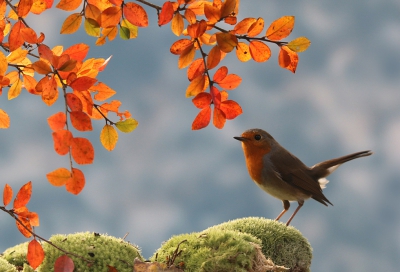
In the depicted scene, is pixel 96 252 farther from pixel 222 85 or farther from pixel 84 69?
pixel 222 85

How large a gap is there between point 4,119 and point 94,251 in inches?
37.9

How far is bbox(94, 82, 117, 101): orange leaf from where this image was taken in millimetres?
2416

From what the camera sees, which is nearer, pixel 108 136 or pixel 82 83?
pixel 82 83

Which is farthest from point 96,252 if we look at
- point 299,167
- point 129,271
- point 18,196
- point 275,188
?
point 299,167

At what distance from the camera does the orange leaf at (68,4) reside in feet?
6.76

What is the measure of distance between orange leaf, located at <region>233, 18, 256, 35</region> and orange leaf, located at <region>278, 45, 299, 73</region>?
191 millimetres

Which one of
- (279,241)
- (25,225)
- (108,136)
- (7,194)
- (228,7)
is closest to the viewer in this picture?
(228,7)

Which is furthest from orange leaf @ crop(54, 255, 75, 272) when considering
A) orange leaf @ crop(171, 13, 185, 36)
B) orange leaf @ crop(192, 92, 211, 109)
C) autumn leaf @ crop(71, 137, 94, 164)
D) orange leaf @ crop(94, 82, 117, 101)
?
orange leaf @ crop(171, 13, 185, 36)

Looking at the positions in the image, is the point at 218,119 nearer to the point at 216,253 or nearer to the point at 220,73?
the point at 220,73

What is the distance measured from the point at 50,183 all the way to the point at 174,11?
36.6 inches

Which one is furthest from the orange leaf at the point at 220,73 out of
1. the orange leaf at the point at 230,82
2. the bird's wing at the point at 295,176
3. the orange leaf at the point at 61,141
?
the bird's wing at the point at 295,176

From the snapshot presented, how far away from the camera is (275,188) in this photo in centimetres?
447

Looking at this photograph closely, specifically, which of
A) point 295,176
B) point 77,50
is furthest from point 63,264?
point 295,176

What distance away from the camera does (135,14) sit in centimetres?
208
